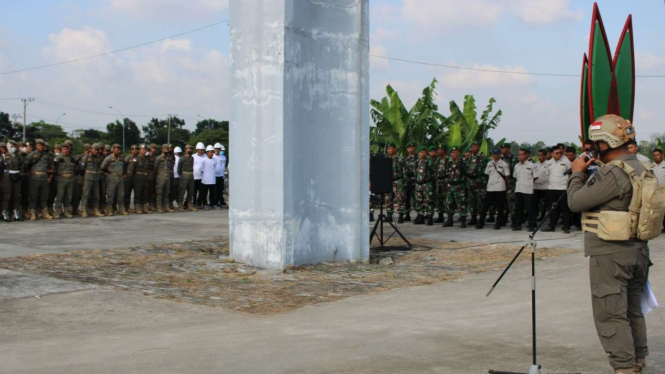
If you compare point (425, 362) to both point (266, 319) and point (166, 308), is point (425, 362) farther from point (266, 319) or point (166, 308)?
point (166, 308)

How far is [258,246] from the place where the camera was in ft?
36.3

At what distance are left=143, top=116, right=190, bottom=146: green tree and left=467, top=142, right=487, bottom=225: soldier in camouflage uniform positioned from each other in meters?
66.4

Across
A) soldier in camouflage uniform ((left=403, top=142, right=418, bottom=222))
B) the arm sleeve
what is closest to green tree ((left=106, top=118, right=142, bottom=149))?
soldier in camouflage uniform ((left=403, top=142, right=418, bottom=222))

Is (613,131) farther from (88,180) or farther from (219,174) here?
(219,174)

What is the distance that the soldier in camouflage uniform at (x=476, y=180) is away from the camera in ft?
57.9

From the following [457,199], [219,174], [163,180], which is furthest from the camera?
[219,174]

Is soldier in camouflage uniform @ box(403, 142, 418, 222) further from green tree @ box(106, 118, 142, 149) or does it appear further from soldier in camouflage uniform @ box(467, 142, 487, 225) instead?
green tree @ box(106, 118, 142, 149)

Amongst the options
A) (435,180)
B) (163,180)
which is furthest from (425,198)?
(163,180)

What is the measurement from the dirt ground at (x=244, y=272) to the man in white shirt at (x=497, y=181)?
11.0 feet

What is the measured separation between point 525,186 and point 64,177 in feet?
35.6

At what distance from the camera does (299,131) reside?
10.9m

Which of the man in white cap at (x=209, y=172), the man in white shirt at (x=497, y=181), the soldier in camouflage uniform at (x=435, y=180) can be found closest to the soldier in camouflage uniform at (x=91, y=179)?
the man in white cap at (x=209, y=172)

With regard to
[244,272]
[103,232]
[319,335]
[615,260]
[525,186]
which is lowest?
[319,335]

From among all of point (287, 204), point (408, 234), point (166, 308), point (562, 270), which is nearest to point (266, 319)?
point (166, 308)
